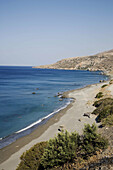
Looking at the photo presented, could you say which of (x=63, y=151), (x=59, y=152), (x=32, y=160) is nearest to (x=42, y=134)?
(x=32, y=160)

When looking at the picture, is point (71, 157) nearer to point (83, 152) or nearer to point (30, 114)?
point (83, 152)

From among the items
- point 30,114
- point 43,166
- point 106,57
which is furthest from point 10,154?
point 106,57

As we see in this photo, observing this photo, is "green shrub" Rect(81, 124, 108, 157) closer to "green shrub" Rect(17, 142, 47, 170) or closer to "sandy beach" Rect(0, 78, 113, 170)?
"green shrub" Rect(17, 142, 47, 170)

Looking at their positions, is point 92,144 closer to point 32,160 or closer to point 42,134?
point 32,160

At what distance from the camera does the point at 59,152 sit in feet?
30.5

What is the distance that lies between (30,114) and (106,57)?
189327mm

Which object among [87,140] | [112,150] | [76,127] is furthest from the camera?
[76,127]

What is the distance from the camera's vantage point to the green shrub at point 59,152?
29.5ft

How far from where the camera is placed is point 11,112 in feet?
90.1

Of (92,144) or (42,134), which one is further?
(42,134)

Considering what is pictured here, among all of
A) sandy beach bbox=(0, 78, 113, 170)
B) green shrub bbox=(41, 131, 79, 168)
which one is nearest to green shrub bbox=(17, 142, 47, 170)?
green shrub bbox=(41, 131, 79, 168)

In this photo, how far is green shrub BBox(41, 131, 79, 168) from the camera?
29.5ft

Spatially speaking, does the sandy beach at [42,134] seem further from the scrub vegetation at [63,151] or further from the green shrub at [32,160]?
the scrub vegetation at [63,151]

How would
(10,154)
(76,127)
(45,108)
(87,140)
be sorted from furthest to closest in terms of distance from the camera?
(45,108) → (76,127) → (10,154) → (87,140)
